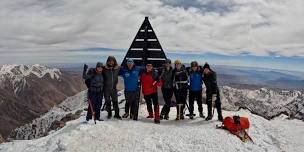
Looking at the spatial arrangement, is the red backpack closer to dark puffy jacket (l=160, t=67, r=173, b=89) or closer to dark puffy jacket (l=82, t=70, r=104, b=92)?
dark puffy jacket (l=160, t=67, r=173, b=89)

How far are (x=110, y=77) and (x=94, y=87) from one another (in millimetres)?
1313

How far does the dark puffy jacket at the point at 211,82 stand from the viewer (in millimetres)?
19895

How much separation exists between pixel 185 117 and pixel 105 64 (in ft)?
18.9

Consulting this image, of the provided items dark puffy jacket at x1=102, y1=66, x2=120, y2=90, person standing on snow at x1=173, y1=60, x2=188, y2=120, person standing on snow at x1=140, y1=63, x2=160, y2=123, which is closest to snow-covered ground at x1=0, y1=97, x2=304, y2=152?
person standing on snow at x1=140, y1=63, x2=160, y2=123

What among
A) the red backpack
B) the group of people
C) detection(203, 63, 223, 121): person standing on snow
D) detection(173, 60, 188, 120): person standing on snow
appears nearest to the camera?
the red backpack

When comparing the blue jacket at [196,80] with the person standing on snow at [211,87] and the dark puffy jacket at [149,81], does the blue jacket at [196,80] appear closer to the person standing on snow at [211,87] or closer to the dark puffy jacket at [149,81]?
the person standing on snow at [211,87]

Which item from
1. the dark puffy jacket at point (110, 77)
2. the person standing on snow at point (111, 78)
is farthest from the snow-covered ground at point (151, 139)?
the dark puffy jacket at point (110, 77)

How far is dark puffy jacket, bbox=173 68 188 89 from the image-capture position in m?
20.1

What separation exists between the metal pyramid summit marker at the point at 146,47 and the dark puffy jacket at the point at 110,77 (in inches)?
127

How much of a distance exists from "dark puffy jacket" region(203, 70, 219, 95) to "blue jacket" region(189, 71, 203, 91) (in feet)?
1.02

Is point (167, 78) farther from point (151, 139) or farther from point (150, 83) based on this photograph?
point (151, 139)

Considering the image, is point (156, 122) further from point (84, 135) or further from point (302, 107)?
point (302, 107)

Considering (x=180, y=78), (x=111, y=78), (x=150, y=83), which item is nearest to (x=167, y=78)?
(x=180, y=78)

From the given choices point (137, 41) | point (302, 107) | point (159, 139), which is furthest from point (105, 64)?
point (302, 107)
